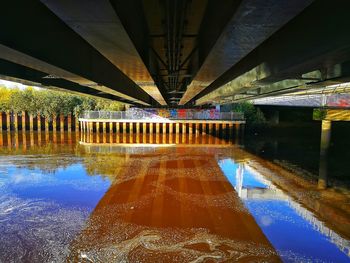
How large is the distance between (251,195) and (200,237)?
165 inches

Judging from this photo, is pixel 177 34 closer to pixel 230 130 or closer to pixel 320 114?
pixel 320 114

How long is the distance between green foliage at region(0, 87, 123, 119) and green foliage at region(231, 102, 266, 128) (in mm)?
15849

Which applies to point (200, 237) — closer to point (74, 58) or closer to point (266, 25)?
point (74, 58)

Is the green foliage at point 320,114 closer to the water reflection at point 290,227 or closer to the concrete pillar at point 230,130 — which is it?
the water reflection at point 290,227

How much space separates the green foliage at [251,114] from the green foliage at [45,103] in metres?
15.8

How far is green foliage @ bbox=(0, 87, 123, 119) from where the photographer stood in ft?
124

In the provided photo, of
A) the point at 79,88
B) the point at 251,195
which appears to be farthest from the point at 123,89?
the point at 251,195

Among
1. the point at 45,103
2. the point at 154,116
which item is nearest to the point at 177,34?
the point at 154,116

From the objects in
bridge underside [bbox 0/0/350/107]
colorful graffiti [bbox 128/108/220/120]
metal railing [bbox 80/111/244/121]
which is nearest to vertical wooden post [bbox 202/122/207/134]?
metal railing [bbox 80/111/244/121]

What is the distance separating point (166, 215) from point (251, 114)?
3180 centimetres

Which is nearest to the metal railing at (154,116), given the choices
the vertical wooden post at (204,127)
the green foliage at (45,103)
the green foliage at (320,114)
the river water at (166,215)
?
the vertical wooden post at (204,127)

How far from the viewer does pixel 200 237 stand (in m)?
7.20

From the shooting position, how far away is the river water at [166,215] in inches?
258

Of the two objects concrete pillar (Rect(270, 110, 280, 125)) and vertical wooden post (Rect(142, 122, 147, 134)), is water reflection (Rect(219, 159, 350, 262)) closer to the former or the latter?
vertical wooden post (Rect(142, 122, 147, 134))
